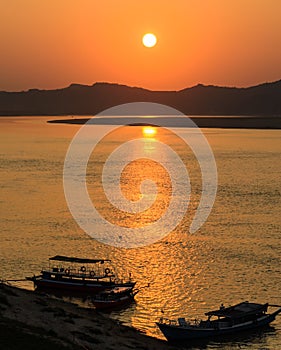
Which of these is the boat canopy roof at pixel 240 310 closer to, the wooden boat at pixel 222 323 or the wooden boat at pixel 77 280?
the wooden boat at pixel 222 323

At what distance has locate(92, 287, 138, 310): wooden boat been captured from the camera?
5934 cm

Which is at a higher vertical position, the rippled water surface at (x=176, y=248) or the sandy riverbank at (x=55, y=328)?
the rippled water surface at (x=176, y=248)

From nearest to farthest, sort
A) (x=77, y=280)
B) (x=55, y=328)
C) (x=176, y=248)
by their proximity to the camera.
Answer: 1. (x=55, y=328)
2. (x=77, y=280)
3. (x=176, y=248)

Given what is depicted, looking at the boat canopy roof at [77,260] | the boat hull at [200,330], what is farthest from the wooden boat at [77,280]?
the boat hull at [200,330]

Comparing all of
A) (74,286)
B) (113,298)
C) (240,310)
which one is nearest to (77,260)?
(74,286)

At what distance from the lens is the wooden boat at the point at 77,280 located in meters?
63.8

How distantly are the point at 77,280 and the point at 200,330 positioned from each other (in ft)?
57.2

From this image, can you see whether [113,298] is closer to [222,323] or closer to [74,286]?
[74,286]

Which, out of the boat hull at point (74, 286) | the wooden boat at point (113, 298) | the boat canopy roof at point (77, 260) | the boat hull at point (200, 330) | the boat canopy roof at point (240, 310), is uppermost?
the boat canopy roof at point (77, 260)

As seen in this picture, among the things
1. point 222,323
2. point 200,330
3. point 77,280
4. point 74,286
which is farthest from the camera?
point 77,280

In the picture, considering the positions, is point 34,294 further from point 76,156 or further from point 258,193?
point 76,156

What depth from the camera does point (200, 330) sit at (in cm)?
5162

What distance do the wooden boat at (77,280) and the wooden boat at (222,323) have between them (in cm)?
1099

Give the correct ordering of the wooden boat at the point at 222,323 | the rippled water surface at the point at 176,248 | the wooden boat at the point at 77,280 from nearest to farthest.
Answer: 1. the wooden boat at the point at 222,323
2. the rippled water surface at the point at 176,248
3. the wooden boat at the point at 77,280
